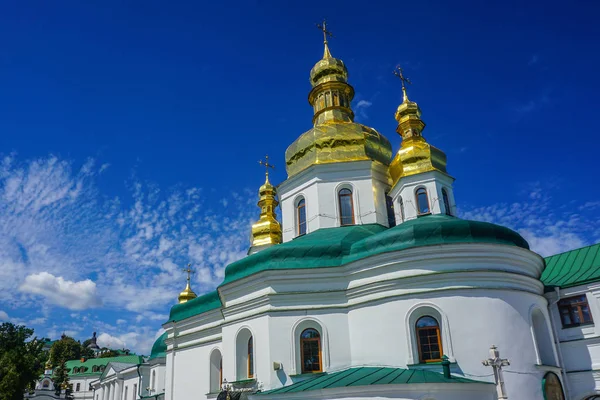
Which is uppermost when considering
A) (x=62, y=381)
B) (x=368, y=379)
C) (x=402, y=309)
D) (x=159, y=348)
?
(x=62, y=381)

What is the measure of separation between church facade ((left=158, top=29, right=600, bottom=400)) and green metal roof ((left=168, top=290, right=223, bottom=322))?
1642 mm

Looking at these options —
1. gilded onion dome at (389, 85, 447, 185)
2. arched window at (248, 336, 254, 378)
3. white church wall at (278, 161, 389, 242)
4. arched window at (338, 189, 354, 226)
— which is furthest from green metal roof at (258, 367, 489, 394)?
gilded onion dome at (389, 85, 447, 185)

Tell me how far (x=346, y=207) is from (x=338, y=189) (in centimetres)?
75

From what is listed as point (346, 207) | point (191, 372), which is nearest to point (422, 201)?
point (346, 207)

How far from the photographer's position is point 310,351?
14.9 meters

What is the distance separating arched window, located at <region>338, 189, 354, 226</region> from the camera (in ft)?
61.6

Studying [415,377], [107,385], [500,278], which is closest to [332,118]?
[500,278]

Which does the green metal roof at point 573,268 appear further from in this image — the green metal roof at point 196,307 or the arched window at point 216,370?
the arched window at point 216,370

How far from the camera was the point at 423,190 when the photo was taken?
59.6ft

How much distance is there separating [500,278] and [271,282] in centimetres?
653

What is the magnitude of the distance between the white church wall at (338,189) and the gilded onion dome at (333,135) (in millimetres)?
378

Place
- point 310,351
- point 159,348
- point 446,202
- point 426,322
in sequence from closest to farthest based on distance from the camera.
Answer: point 426,322 < point 310,351 < point 446,202 < point 159,348

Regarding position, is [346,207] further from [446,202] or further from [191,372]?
[191,372]

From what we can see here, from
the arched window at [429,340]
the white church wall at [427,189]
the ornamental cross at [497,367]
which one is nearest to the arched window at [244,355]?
the arched window at [429,340]
